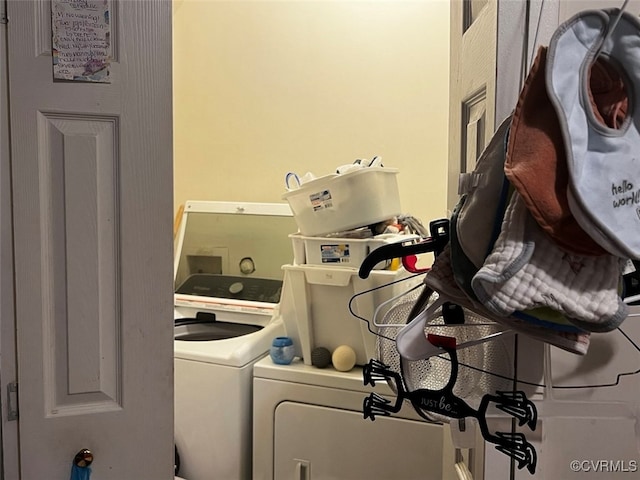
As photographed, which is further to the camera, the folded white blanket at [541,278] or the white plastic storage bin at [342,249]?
the white plastic storage bin at [342,249]

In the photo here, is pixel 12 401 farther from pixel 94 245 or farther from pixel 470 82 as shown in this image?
pixel 470 82

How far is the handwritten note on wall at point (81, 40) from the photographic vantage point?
1.14m

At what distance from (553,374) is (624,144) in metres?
0.48

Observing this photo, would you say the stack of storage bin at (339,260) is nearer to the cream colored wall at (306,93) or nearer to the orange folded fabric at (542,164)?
the cream colored wall at (306,93)

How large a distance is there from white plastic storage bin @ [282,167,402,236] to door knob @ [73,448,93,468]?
0.96 m

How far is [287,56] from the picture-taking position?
8.12ft

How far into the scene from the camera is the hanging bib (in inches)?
26.3

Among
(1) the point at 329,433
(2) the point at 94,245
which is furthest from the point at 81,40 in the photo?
(1) the point at 329,433

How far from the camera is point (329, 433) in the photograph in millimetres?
1848

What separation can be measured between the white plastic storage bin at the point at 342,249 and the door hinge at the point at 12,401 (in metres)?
0.98

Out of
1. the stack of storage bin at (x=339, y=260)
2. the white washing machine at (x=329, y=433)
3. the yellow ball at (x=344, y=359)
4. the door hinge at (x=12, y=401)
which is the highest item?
the stack of storage bin at (x=339, y=260)

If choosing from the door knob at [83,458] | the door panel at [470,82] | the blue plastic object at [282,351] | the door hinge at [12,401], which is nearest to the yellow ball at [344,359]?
the blue plastic object at [282,351]

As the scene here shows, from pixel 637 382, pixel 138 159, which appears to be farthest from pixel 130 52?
pixel 637 382

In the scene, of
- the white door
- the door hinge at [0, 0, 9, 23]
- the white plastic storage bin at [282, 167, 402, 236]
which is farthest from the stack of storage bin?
the door hinge at [0, 0, 9, 23]
